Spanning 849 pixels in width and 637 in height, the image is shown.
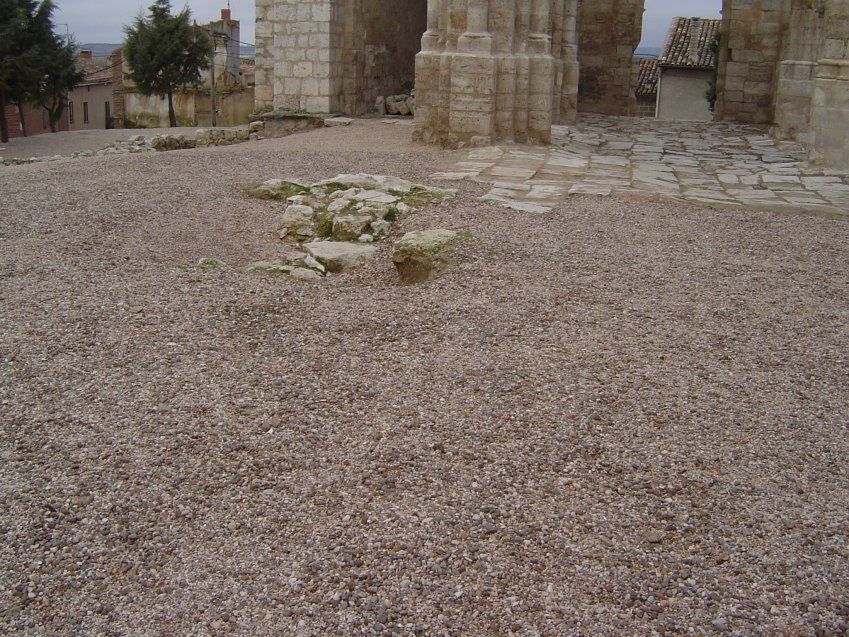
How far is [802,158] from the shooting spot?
10.7 m

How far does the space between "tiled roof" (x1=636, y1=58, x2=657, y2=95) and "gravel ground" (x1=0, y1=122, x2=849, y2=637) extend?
29.7 m

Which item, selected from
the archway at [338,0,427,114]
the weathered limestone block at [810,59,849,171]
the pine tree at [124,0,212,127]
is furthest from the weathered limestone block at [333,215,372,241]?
the pine tree at [124,0,212,127]

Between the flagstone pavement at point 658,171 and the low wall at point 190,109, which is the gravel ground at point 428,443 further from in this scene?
the low wall at point 190,109

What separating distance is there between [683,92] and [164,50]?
726 inches

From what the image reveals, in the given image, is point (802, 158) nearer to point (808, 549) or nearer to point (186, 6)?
point (808, 549)

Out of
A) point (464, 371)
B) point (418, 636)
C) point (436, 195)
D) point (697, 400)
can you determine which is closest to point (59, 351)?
point (464, 371)

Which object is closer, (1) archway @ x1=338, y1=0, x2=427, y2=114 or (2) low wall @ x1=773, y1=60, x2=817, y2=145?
(2) low wall @ x1=773, y1=60, x2=817, y2=145

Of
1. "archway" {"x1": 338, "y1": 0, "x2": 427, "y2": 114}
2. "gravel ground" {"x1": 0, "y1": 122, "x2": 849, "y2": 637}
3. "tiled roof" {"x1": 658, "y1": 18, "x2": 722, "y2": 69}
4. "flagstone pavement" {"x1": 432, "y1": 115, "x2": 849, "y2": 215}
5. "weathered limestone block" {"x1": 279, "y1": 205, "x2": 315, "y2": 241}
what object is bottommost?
"gravel ground" {"x1": 0, "y1": 122, "x2": 849, "y2": 637}

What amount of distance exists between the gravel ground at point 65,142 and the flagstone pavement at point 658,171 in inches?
409

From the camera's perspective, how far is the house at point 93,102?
36406 mm

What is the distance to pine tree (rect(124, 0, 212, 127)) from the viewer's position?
86.3 feet

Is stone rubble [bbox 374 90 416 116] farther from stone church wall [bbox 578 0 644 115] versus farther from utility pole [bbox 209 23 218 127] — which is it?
utility pole [bbox 209 23 218 127]

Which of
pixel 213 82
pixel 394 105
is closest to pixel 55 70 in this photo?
pixel 213 82

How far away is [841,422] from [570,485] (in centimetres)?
131
